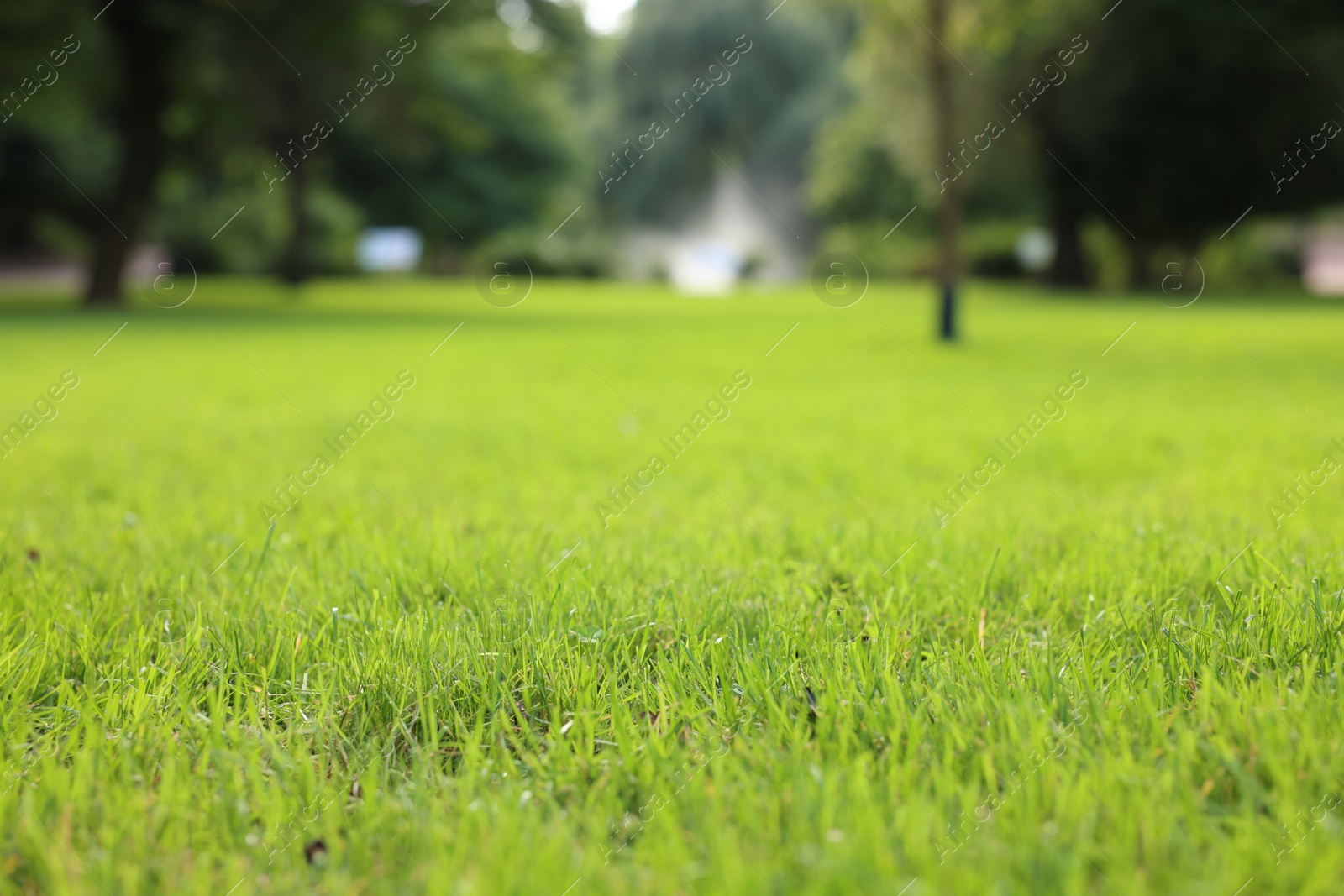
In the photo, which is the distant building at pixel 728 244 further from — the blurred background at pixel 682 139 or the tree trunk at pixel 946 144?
the tree trunk at pixel 946 144

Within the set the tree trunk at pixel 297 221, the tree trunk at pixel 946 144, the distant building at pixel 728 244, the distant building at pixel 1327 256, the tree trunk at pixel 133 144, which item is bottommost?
the tree trunk at pixel 946 144

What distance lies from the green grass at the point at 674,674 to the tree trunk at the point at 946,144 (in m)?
7.73

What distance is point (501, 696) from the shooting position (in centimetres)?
190

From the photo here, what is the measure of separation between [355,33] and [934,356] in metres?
14.2

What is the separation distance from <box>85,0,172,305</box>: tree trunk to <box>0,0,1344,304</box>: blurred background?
59 mm

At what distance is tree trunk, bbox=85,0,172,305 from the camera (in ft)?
65.1

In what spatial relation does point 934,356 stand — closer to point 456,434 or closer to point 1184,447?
point 1184,447

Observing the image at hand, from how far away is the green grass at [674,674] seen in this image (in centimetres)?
140

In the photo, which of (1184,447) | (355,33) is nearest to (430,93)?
(355,33)

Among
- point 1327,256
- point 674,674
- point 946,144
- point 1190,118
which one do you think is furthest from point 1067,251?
point 1327,256

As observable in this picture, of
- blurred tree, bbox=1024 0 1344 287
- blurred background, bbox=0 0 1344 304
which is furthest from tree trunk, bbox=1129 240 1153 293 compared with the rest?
blurred tree, bbox=1024 0 1344 287

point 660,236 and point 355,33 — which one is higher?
point 660,236

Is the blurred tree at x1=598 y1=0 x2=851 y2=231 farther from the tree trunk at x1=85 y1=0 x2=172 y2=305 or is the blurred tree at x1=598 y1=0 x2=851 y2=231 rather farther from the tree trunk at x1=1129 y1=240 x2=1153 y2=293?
the tree trunk at x1=85 y1=0 x2=172 y2=305

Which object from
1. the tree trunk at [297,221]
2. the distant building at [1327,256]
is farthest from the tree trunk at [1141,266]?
the tree trunk at [297,221]
